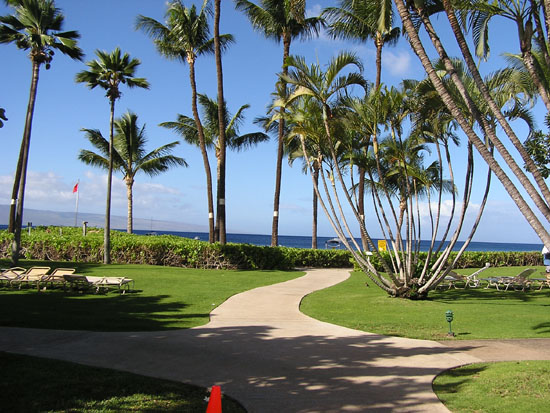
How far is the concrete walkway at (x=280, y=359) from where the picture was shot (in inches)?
205

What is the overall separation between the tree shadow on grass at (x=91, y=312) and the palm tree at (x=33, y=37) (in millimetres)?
7084

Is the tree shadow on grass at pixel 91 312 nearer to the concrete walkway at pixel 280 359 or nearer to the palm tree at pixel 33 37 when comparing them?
the concrete walkway at pixel 280 359

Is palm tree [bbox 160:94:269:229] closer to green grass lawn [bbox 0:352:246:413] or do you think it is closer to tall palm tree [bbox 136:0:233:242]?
tall palm tree [bbox 136:0:233:242]

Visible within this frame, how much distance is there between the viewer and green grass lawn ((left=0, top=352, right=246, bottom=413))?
185 inches

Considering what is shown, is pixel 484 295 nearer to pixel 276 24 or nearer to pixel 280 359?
pixel 280 359

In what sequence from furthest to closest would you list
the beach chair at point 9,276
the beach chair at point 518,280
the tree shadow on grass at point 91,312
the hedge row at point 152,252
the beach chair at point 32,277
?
the hedge row at point 152,252 → the beach chair at point 518,280 → the beach chair at point 9,276 → the beach chair at point 32,277 → the tree shadow on grass at point 91,312

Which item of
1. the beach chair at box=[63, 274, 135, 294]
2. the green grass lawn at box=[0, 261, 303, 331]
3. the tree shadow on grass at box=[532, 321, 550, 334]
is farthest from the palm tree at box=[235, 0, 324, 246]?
the tree shadow on grass at box=[532, 321, 550, 334]

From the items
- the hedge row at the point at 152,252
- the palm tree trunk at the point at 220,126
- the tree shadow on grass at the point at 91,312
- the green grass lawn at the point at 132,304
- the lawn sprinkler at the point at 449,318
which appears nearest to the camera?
the lawn sprinkler at the point at 449,318

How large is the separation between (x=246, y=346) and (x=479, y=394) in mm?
3684

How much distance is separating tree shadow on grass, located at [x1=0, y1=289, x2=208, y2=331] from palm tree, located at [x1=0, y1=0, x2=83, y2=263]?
708cm

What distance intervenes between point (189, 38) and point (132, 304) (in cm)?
1861

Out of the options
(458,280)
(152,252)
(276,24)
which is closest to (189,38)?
(276,24)

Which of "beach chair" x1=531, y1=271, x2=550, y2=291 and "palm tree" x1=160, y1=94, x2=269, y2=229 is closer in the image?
"beach chair" x1=531, y1=271, x2=550, y2=291

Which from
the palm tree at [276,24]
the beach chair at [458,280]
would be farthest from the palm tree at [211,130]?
the beach chair at [458,280]
